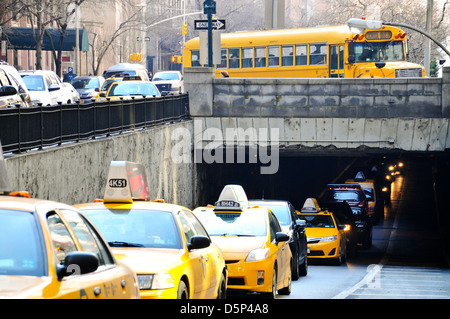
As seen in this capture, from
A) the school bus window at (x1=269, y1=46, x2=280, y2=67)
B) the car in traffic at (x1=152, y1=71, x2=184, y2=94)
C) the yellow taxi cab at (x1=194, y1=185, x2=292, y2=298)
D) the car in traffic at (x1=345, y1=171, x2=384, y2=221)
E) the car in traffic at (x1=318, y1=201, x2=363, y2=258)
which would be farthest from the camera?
the car in traffic at (x1=152, y1=71, x2=184, y2=94)

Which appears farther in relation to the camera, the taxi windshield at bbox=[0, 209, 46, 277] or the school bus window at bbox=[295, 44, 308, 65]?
the school bus window at bbox=[295, 44, 308, 65]

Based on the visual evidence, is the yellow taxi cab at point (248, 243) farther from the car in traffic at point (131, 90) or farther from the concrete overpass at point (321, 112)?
the car in traffic at point (131, 90)

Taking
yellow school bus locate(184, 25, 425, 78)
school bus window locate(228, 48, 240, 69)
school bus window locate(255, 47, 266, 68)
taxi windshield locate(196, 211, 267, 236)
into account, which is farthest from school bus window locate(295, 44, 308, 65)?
taxi windshield locate(196, 211, 267, 236)

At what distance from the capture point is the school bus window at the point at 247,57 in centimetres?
3591

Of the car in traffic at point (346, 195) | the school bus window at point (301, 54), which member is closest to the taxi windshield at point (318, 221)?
the car in traffic at point (346, 195)

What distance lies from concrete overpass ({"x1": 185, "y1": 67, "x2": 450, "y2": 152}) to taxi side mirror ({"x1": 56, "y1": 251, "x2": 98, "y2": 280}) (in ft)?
76.2

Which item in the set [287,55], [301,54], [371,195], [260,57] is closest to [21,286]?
[301,54]

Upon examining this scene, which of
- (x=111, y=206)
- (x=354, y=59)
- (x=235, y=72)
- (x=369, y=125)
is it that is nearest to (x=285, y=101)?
(x=369, y=125)

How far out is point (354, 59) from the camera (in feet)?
107

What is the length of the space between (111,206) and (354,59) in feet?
78.2

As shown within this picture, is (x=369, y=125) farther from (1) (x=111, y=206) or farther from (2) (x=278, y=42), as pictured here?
(1) (x=111, y=206)

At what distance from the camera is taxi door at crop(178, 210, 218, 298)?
30.7ft

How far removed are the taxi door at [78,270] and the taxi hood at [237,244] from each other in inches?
225

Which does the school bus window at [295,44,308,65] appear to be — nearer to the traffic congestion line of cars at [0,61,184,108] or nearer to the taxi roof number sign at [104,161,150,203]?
the traffic congestion line of cars at [0,61,184,108]
